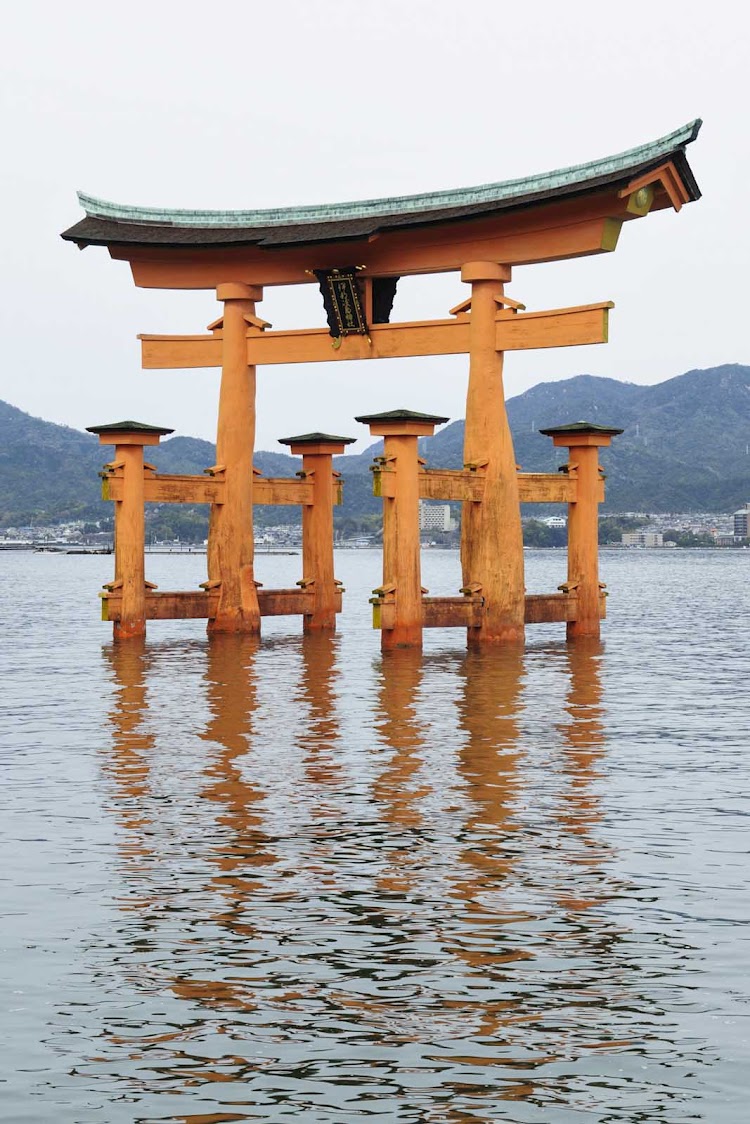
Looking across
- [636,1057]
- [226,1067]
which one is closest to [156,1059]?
[226,1067]

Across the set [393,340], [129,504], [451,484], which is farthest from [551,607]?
[129,504]

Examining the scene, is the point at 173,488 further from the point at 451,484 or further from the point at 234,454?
the point at 451,484

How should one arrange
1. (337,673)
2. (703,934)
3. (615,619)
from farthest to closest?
(615,619), (337,673), (703,934)

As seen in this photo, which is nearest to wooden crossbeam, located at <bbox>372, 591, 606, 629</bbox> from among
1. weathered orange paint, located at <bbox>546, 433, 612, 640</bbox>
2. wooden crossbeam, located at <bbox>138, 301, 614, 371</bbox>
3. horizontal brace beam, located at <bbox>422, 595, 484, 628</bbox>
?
horizontal brace beam, located at <bbox>422, 595, 484, 628</bbox>

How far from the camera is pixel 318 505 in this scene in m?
30.6

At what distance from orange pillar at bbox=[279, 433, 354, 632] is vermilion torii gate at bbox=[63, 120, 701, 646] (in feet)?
0.78

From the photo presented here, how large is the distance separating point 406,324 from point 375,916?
62.3 ft

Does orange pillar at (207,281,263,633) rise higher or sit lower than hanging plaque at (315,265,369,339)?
lower

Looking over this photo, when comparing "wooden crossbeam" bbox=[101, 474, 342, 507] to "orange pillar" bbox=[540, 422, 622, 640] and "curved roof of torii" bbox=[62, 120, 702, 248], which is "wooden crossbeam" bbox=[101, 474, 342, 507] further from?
"orange pillar" bbox=[540, 422, 622, 640]

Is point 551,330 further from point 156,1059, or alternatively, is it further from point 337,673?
point 156,1059

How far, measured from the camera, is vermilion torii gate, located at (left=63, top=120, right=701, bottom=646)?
2427cm

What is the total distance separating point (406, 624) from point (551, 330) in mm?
5123

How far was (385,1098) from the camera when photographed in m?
5.88

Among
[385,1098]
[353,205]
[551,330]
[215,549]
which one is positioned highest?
[353,205]
